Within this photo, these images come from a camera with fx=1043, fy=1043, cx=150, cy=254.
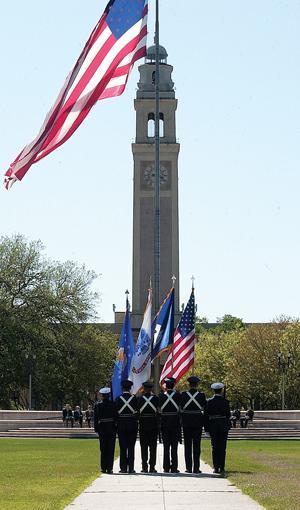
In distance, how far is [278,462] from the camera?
22.9 meters

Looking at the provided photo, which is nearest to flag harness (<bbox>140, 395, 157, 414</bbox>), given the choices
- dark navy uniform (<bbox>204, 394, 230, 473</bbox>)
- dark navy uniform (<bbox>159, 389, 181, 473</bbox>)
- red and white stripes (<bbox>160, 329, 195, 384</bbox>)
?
dark navy uniform (<bbox>159, 389, 181, 473</bbox>)

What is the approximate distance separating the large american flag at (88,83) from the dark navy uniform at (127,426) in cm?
529

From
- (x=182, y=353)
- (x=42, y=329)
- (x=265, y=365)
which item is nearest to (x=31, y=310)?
(x=42, y=329)

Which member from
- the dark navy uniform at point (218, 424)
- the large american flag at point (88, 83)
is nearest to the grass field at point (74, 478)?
the dark navy uniform at point (218, 424)

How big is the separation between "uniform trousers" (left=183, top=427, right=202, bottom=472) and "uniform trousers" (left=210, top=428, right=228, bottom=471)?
270 millimetres

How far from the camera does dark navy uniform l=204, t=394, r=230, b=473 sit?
18078 millimetres

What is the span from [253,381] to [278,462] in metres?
61.1

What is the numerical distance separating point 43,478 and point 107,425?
1.71 metres

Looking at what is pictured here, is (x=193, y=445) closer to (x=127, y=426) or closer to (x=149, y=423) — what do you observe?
(x=149, y=423)

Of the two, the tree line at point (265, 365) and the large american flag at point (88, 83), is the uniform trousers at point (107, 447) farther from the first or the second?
the tree line at point (265, 365)

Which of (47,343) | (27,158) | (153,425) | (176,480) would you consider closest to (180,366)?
(153,425)

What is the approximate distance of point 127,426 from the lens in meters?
18.6

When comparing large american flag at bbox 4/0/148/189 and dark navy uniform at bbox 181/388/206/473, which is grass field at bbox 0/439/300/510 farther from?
large american flag at bbox 4/0/148/189

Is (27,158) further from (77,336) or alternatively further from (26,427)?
(77,336)
